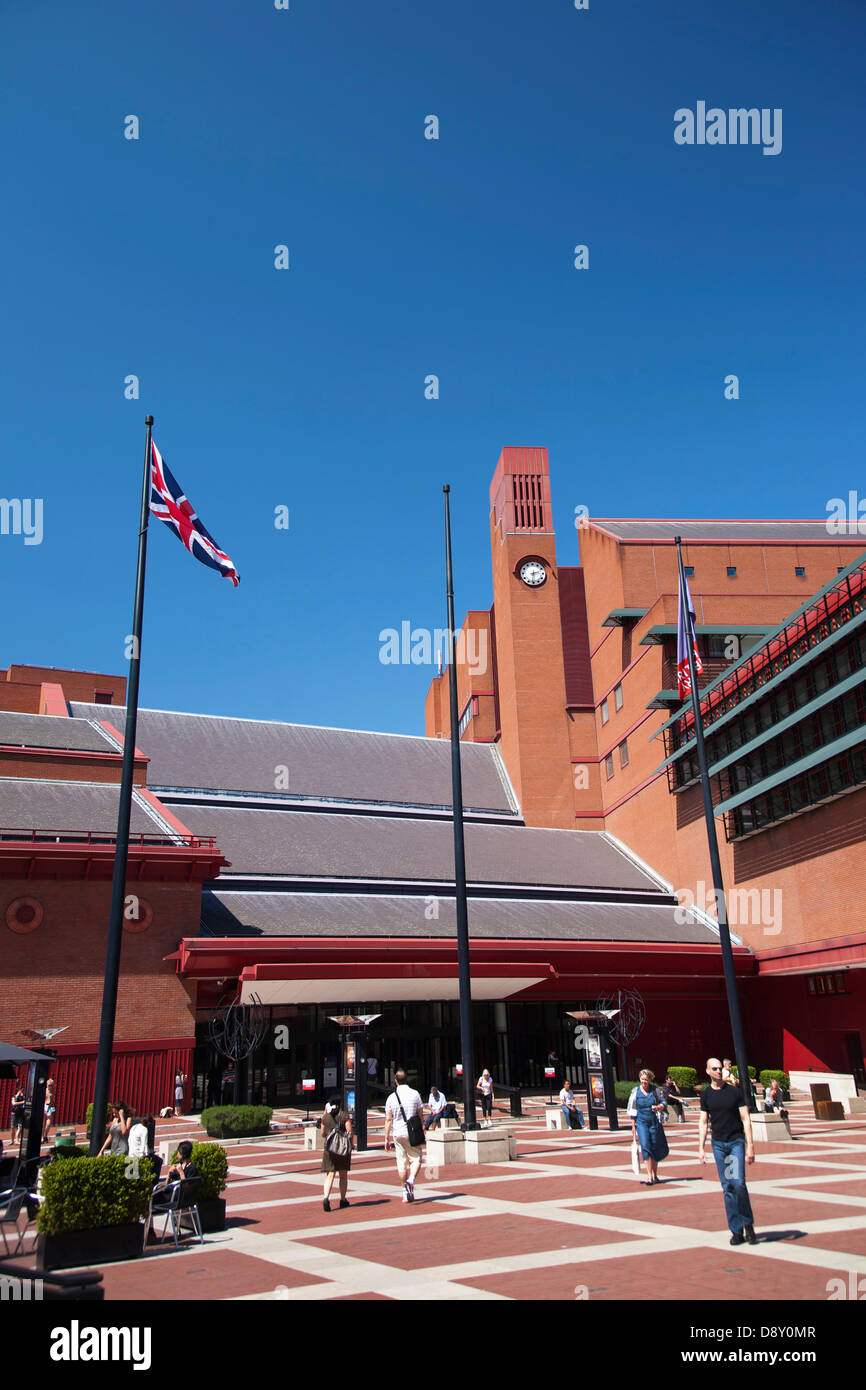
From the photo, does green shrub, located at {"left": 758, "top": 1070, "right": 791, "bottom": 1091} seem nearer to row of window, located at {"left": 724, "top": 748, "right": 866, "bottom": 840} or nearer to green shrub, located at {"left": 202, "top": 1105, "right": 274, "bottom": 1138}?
row of window, located at {"left": 724, "top": 748, "right": 866, "bottom": 840}

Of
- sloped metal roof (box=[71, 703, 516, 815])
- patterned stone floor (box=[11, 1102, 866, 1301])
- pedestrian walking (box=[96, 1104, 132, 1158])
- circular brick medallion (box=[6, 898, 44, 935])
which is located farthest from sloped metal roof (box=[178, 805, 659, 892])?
patterned stone floor (box=[11, 1102, 866, 1301])

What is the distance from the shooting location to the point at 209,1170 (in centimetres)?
1231

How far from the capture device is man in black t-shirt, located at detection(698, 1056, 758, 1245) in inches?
377

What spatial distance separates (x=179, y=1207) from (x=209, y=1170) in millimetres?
667

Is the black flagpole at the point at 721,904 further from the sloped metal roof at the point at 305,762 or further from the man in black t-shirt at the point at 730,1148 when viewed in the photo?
the sloped metal roof at the point at 305,762

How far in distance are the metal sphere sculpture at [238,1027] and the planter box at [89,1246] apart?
18.7 metres

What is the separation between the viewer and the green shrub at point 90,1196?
411 inches

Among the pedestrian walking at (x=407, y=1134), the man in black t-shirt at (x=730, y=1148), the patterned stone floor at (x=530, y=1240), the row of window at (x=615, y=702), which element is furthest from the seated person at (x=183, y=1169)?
the row of window at (x=615, y=702)

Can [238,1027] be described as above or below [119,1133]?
above

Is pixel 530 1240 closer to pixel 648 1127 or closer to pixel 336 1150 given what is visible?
pixel 336 1150

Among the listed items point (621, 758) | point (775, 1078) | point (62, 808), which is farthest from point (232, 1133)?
point (621, 758)

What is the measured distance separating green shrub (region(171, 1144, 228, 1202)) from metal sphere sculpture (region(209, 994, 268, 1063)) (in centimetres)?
1713
